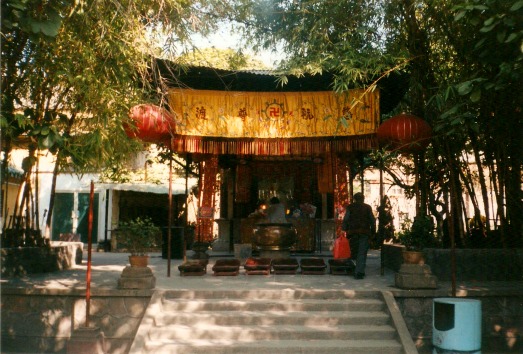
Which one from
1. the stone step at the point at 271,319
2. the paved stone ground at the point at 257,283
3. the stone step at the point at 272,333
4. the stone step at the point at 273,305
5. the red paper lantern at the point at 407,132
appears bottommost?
the stone step at the point at 272,333

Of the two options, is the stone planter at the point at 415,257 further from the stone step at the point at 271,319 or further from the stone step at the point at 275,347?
the stone step at the point at 275,347

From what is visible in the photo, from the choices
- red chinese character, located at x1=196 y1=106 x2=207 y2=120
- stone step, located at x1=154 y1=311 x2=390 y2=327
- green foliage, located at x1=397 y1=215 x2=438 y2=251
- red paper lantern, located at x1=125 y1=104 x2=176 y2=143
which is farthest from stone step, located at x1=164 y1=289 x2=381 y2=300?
red chinese character, located at x1=196 y1=106 x2=207 y2=120

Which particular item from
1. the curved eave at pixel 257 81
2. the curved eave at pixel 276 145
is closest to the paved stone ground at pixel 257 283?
the curved eave at pixel 276 145

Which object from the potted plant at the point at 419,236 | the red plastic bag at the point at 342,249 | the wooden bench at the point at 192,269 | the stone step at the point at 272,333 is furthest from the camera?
the red plastic bag at the point at 342,249

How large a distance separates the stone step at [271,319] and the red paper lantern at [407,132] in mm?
3033

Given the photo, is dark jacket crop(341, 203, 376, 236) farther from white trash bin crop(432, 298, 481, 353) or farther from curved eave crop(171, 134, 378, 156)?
white trash bin crop(432, 298, 481, 353)

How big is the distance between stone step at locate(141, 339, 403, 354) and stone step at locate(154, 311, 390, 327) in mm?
417

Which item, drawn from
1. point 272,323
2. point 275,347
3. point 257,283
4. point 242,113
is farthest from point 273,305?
point 242,113

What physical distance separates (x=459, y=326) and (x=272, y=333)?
2137mm

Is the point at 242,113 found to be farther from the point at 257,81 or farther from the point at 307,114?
the point at 307,114

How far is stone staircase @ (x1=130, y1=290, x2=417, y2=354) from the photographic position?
5.88 meters

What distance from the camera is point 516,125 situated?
7348mm

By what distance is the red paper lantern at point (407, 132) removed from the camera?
26.7 ft

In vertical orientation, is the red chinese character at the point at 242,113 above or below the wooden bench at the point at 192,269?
above
